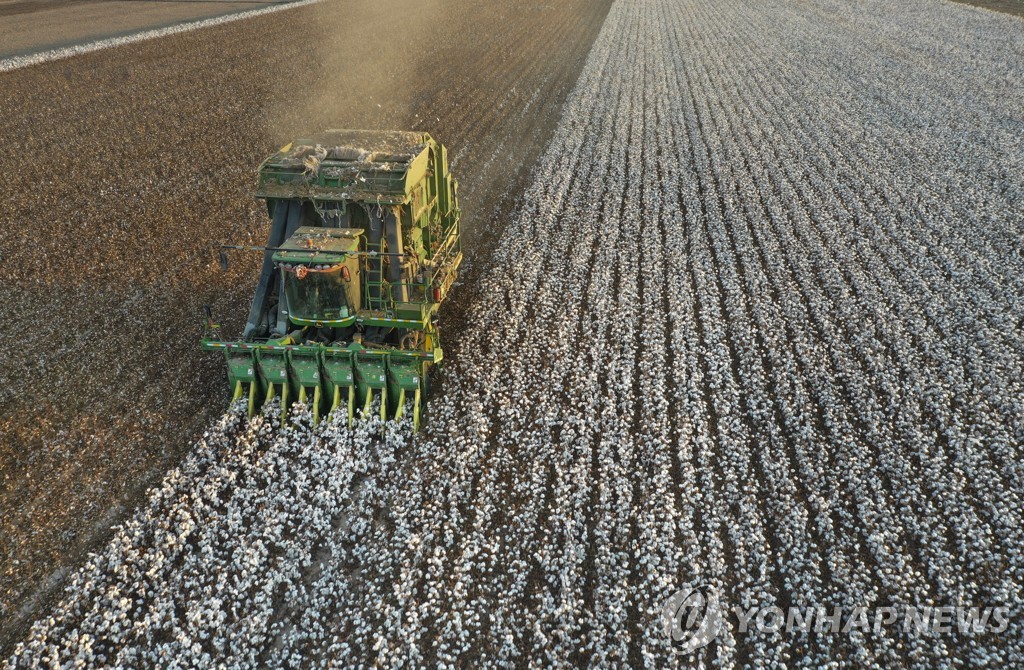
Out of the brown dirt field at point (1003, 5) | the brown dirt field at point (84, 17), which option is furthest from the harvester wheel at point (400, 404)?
the brown dirt field at point (1003, 5)

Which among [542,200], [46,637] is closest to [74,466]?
[46,637]

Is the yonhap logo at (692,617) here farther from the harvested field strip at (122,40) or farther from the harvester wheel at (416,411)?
the harvested field strip at (122,40)

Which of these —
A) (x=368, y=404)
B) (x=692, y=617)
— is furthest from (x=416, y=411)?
(x=692, y=617)

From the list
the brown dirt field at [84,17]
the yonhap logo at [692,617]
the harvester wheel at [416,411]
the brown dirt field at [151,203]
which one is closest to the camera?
the yonhap logo at [692,617]

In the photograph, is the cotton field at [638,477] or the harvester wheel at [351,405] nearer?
the cotton field at [638,477]

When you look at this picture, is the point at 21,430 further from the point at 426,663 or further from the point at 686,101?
the point at 686,101

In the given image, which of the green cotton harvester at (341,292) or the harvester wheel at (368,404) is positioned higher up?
the green cotton harvester at (341,292)

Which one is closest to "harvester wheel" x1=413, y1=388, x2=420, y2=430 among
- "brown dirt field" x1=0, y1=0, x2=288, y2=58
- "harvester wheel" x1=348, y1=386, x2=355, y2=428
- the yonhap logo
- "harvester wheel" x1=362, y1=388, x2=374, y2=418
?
"harvester wheel" x1=362, y1=388, x2=374, y2=418

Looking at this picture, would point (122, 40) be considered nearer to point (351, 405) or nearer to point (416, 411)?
point (351, 405)
